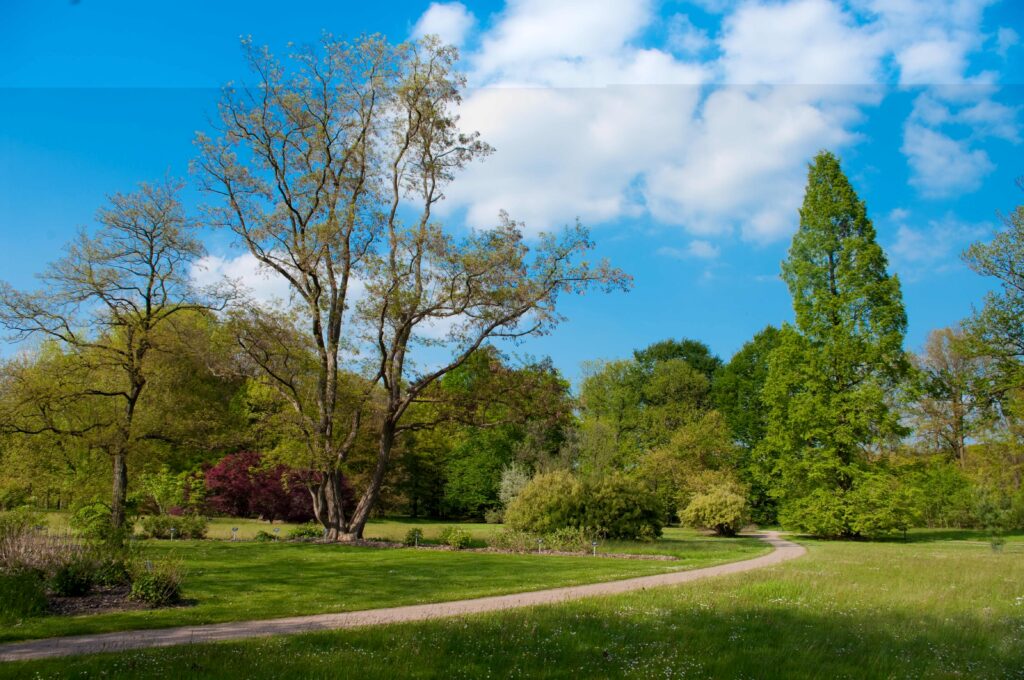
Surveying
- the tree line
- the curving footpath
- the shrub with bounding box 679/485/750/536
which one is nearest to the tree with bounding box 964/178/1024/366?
the tree line

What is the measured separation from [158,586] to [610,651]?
6888 millimetres

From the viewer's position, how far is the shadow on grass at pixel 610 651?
568cm

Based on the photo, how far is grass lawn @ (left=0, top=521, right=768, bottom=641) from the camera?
873 cm

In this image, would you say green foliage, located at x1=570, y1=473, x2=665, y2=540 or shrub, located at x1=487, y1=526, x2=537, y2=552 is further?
green foliage, located at x1=570, y1=473, x2=665, y2=540

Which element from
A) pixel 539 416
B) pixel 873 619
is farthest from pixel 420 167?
pixel 873 619

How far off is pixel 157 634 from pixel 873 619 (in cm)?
866

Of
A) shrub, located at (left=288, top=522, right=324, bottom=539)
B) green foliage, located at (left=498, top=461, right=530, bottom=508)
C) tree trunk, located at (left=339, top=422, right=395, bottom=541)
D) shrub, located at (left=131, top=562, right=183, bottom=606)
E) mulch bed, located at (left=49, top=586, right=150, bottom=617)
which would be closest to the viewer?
mulch bed, located at (left=49, top=586, right=150, bottom=617)

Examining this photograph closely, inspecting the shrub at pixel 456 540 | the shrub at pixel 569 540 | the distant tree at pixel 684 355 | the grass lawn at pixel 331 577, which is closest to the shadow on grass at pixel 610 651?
the grass lawn at pixel 331 577

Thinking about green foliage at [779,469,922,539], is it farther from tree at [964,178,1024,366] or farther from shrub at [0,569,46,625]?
shrub at [0,569,46,625]

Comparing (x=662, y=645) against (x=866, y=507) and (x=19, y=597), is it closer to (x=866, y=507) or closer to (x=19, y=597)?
(x=19, y=597)

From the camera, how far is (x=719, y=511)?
109 feet

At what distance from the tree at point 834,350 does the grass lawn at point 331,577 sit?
11983mm

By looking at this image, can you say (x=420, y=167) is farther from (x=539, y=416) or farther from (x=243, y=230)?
(x=539, y=416)

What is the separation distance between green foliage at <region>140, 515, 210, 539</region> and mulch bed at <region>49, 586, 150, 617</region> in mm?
13986
